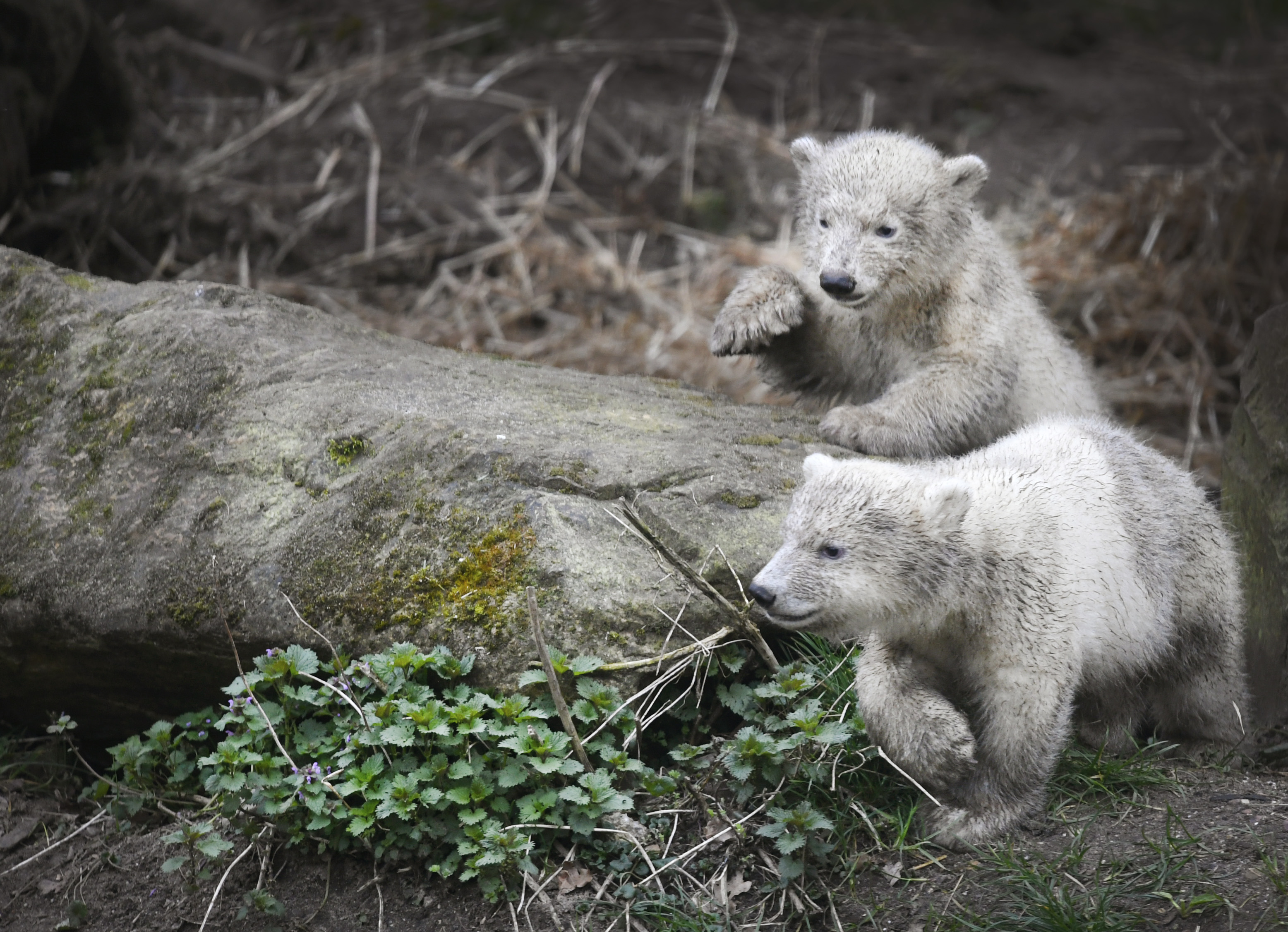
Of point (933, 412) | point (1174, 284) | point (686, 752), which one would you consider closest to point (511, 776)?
point (686, 752)

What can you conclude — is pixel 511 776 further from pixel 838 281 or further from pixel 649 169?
pixel 649 169

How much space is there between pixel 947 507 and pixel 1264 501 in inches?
67.7

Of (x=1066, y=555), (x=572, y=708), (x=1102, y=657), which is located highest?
(x=1066, y=555)

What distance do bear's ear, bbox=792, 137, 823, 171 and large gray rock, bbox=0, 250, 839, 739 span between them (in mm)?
1097

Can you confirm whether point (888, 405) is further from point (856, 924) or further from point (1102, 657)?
point (856, 924)

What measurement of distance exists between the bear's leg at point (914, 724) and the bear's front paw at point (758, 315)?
73.1 inches

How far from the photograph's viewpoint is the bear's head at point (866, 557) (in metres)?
3.25

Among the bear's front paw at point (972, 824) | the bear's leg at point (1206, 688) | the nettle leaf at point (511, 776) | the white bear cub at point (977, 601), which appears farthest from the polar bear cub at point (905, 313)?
the nettle leaf at point (511, 776)

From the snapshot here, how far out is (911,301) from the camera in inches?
189

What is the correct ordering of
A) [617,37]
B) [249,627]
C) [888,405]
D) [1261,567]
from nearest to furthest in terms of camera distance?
1. [249,627]
2. [1261,567]
3. [888,405]
4. [617,37]

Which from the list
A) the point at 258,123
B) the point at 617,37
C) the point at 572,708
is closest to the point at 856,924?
the point at 572,708

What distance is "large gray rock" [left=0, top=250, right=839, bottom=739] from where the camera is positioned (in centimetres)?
384

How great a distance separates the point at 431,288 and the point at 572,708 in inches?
192

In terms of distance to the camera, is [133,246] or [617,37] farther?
[617,37]
